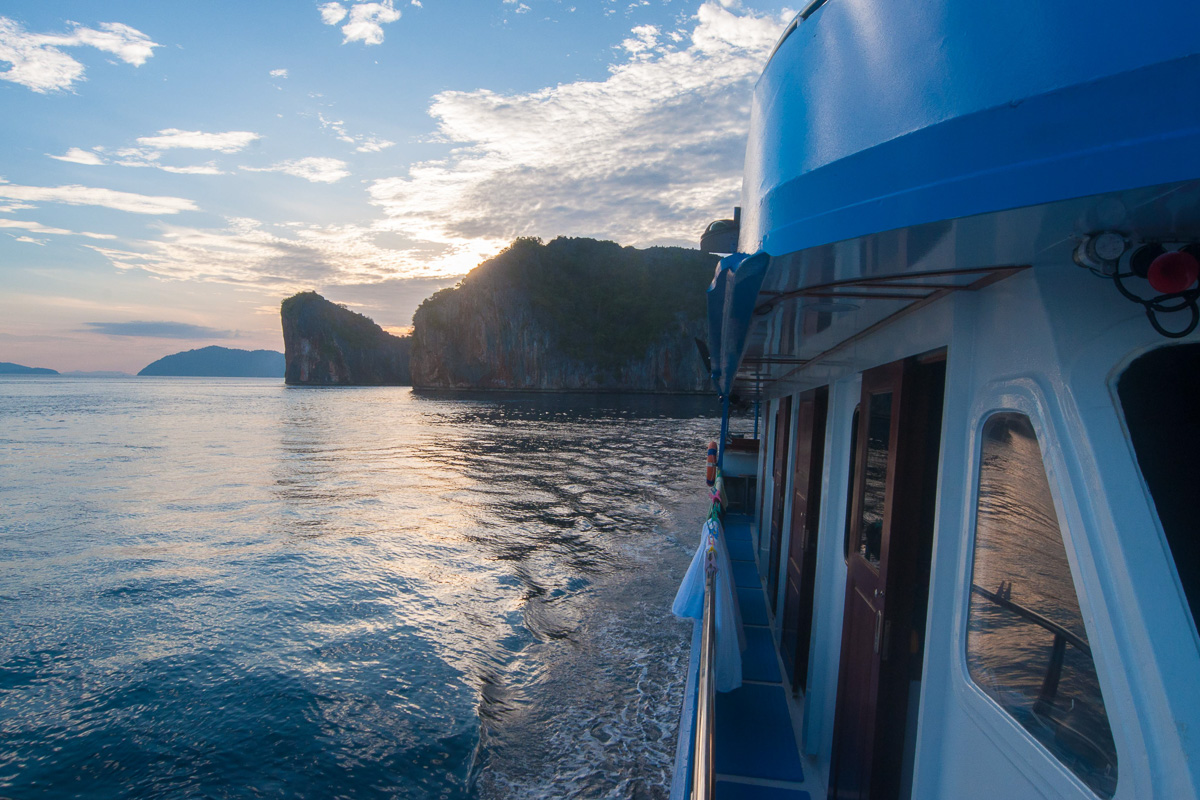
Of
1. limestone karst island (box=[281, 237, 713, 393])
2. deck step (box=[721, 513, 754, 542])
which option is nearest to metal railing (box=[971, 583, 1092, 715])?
deck step (box=[721, 513, 754, 542])

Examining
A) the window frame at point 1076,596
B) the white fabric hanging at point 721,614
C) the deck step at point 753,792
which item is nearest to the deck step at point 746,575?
the white fabric hanging at point 721,614

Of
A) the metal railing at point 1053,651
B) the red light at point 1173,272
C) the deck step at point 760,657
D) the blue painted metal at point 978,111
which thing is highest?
the blue painted metal at point 978,111

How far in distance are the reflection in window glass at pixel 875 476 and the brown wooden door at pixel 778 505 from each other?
3455 mm

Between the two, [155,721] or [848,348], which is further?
[155,721]

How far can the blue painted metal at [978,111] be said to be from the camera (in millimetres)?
984

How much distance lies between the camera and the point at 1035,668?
1581 mm

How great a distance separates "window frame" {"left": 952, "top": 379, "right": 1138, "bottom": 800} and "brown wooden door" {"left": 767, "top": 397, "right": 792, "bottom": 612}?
4.68 m

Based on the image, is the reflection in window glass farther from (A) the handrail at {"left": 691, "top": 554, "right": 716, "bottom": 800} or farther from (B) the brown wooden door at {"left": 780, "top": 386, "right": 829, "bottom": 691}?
(B) the brown wooden door at {"left": 780, "top": 386, "right": 829, "bottom": 691}

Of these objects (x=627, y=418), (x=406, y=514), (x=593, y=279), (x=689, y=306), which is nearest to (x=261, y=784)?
(x=406, y=514)

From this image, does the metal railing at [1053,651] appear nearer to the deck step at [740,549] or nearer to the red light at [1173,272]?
the red light at [1173,272]

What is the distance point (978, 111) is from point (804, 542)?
4249 mm

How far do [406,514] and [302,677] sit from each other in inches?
316

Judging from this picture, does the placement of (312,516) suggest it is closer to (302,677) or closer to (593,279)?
(302,677)

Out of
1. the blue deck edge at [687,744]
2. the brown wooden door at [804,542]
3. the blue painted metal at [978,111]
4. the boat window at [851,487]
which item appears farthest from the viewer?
the brown wooden door at [804,542]
